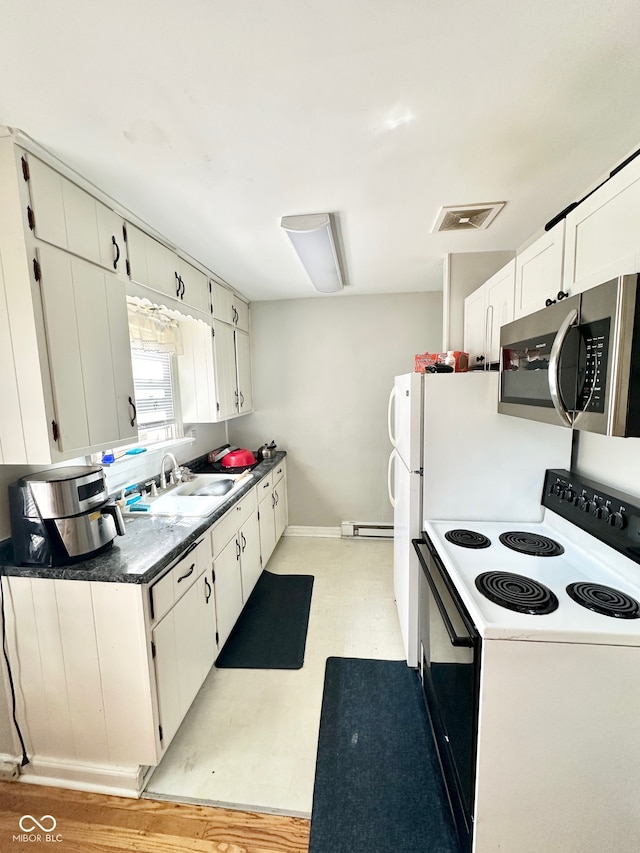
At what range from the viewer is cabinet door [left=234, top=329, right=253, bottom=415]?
320cm

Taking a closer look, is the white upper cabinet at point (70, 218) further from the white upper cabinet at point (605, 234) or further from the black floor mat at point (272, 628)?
the black floor mat at point (272, 628)

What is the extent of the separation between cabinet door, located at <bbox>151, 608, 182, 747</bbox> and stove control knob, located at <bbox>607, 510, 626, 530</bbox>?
1.74 m

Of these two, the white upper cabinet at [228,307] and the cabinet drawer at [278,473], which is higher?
the white upper cabinet at [228,307]

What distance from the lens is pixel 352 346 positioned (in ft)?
11.2

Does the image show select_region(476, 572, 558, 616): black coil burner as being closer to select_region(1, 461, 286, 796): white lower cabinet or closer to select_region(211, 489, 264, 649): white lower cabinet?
select_region(1, 461, 286, 796): white lower cabinet

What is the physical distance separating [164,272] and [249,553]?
75.9 inches

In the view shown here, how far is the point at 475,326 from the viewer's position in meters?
2.06

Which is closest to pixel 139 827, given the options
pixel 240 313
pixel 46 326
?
pixel 46 326

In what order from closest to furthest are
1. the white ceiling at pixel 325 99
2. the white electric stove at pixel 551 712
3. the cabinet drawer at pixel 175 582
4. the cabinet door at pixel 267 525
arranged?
1. the white ceiling at pixel 325 99
2. the white electric stove at pixel 551 712
3. the cabinet drawer at pixel 175 582
4. the cabinet door at pixel 267 525

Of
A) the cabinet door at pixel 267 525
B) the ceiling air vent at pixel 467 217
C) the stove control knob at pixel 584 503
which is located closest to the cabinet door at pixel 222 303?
the cabinet door at pixel 267 525

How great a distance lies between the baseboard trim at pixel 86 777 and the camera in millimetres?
1384

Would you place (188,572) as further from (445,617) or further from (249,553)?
(445,617)

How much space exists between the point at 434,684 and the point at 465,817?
16.9 inches

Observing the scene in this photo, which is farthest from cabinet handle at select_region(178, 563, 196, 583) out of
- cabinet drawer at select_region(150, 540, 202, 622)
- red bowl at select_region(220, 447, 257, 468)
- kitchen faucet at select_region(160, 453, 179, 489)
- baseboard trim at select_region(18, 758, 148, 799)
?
red bowl at select_region(220, 447, 257, 468)
